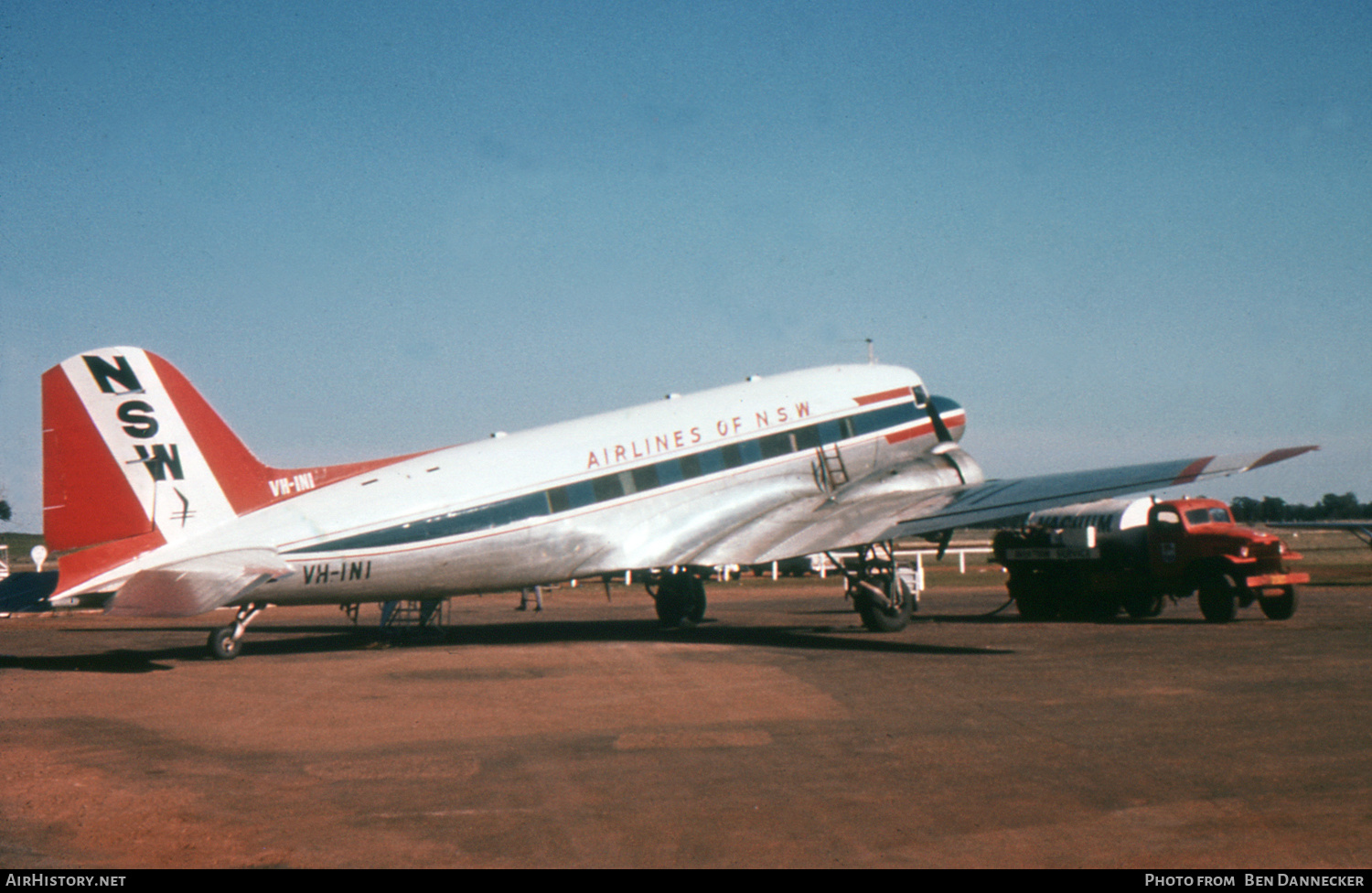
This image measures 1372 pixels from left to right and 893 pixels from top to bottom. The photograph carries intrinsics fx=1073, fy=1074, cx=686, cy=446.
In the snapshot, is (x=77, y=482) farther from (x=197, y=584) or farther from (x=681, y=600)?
(x=681, y=600)

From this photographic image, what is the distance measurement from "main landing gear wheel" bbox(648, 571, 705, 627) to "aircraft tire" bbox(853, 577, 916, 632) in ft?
15.5

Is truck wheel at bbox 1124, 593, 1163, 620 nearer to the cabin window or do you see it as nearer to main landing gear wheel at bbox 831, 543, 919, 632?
main landing gear wheel at bbox 831, 543, 919, 632

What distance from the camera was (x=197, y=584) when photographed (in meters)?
16.3

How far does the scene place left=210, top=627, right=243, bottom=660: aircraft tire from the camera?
1895cm

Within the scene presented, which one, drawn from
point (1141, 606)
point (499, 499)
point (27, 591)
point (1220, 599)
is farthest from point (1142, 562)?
point (27, 591)

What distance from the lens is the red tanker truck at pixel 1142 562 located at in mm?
21953

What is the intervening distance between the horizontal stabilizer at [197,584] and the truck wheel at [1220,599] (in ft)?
58.6

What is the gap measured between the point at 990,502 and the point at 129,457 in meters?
14.7

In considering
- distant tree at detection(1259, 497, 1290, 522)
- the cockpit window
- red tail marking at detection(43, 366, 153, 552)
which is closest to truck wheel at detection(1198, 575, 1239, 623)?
the cockpit window

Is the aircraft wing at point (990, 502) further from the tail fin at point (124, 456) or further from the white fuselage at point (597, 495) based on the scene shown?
the tail fin at point (124, 456)

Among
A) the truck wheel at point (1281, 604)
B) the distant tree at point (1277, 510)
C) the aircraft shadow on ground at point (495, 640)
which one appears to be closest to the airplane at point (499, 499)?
the aircraft shadow on ground at point (495, 640)
